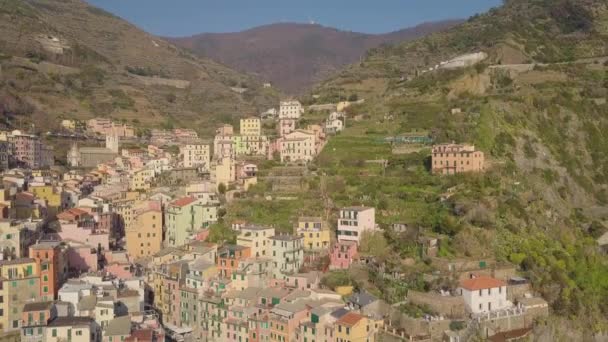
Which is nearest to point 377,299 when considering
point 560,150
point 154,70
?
point 560,150

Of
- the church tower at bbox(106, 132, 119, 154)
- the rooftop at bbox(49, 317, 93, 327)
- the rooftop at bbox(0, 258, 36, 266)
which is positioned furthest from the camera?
the church tower at bbox(106, 132, 119, 154)

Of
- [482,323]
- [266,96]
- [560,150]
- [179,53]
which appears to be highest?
[179,53]

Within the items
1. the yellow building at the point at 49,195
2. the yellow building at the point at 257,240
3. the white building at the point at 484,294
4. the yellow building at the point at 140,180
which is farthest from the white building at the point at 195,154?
the white building at the point at 484,294

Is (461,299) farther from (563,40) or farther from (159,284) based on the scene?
(563,40)

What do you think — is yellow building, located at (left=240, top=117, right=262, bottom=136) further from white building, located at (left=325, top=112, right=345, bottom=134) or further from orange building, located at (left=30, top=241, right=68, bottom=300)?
orange building, located at (left=30, top=241, right=68, bottom=300)

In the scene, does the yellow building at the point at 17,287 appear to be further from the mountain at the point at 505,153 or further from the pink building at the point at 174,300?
the mountain at the point at 505,153

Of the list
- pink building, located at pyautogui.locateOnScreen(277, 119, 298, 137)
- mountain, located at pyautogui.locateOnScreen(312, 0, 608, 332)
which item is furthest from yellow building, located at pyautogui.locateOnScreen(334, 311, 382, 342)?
pink building, located at pyautogui.locateOnScreen(277, 119, 298, 137)
